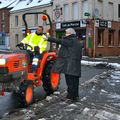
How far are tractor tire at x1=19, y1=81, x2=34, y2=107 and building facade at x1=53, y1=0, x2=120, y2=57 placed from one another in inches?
1171

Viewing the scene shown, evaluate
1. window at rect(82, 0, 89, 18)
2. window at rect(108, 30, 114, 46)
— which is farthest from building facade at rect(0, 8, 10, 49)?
window at rect(108, 30, 114, 46)

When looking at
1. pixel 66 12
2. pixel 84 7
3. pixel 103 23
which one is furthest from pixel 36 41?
pixel 66 12

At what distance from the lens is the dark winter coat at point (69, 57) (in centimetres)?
1037

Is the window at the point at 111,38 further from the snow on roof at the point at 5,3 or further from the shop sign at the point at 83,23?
the snow on roof at the point at 5,3

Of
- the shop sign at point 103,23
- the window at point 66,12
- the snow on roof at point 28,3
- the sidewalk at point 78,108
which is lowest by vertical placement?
the sidewalk at point 78,108

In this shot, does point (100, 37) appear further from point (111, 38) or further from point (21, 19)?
point (21, 19)

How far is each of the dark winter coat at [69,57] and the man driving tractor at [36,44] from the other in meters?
0.61

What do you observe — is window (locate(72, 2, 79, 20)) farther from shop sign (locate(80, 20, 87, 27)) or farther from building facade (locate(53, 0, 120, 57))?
shop sign (locate(80, 20, 87, 27))

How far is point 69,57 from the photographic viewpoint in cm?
1041

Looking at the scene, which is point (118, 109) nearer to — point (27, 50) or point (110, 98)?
point (110, 98)

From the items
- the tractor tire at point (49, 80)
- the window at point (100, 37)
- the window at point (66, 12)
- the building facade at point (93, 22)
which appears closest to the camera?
the tractor tire at point (49, 80)

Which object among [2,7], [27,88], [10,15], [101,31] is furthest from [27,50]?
[2,7]

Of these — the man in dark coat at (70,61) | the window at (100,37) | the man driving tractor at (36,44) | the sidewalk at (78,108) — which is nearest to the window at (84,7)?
the window at (100,37)

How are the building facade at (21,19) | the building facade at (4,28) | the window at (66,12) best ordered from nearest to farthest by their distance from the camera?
the window at (66,12), the building facade at (21,19), the building facade at (4,28)
